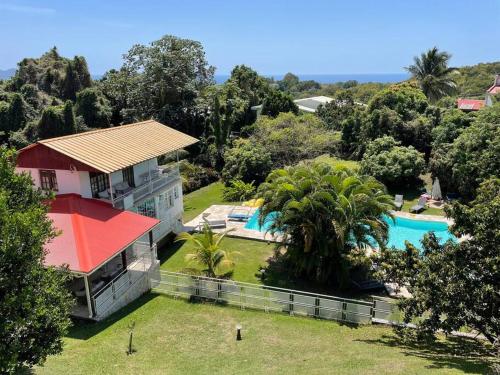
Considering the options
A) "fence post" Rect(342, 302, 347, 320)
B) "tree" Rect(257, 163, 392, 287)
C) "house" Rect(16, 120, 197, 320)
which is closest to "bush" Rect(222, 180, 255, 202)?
"house" Rect(16, 120, 197, 320)

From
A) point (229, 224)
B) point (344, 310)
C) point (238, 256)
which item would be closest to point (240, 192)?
point (229, 224)

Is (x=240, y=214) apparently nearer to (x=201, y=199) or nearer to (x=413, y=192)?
(x=201, y=199)

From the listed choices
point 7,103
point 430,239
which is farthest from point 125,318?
point 7,103

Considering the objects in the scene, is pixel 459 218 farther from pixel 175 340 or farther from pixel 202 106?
pixel 202 106

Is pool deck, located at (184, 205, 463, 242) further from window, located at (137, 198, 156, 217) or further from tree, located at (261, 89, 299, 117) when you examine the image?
tree, located at (261, 89, 299, 117)

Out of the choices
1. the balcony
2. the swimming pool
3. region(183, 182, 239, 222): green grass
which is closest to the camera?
the balcony

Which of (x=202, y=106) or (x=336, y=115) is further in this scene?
(x=336, y=115)
